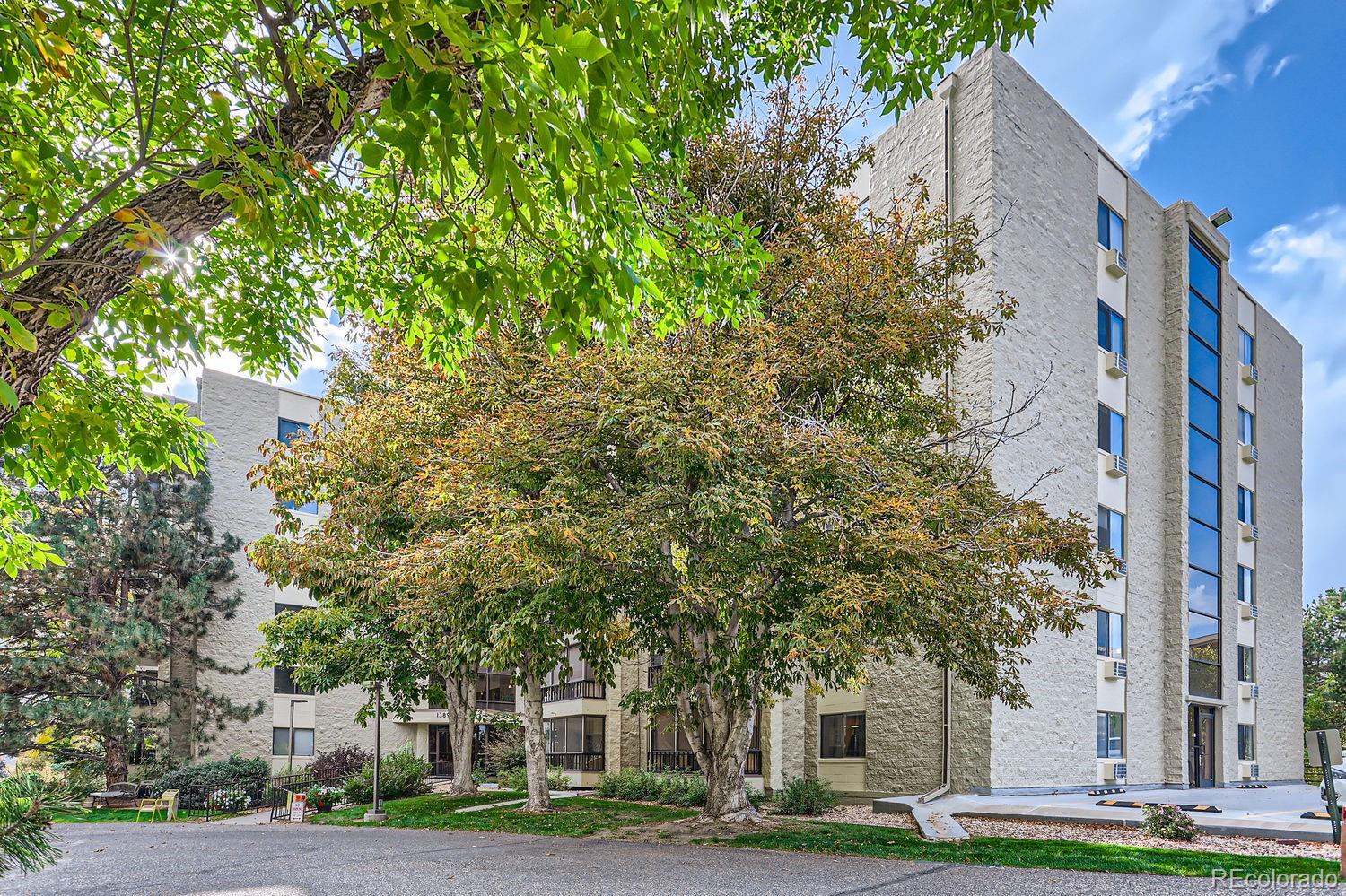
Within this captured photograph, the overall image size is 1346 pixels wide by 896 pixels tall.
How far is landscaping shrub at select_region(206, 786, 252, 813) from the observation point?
23016 mm

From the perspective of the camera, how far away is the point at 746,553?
11234 mm

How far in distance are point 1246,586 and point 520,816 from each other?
2377cm

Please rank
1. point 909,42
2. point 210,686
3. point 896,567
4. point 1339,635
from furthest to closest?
point 1339,635, point 210,686, point 896,567, point 909,42

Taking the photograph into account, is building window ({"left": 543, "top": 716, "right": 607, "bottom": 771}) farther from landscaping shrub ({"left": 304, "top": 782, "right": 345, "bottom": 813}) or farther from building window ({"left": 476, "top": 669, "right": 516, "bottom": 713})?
building window ({"left": 476, "top": 669, "right": 516, "bottom": 713})

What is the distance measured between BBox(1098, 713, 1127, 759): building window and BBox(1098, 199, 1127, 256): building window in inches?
461

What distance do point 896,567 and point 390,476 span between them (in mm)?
9901

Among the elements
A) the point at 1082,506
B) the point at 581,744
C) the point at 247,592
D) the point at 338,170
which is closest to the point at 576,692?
the point at 581,744

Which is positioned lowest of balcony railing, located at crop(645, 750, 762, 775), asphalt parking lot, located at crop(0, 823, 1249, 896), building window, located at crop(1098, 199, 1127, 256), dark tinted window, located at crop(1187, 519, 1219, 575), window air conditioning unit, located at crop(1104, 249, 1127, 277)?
balcony railing, located at crop(645, 750, 762, 775)

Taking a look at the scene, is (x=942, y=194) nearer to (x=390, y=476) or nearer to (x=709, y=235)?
(x=390, y=476)

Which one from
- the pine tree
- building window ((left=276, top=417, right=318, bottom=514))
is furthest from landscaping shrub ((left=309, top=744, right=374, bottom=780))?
building window ((left=276, top=417, right=318, bottom=514))

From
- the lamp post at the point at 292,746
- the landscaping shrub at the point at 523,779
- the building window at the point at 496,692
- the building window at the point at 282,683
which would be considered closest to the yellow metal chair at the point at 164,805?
the lamp post at the point at 292,746

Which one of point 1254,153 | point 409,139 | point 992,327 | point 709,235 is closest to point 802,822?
point 992,327

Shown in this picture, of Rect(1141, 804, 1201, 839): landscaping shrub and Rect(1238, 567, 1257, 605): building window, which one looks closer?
Rect(1141, 804, 1201, 839): landscaping shrub

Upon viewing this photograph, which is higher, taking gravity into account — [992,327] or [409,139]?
[992,327]
